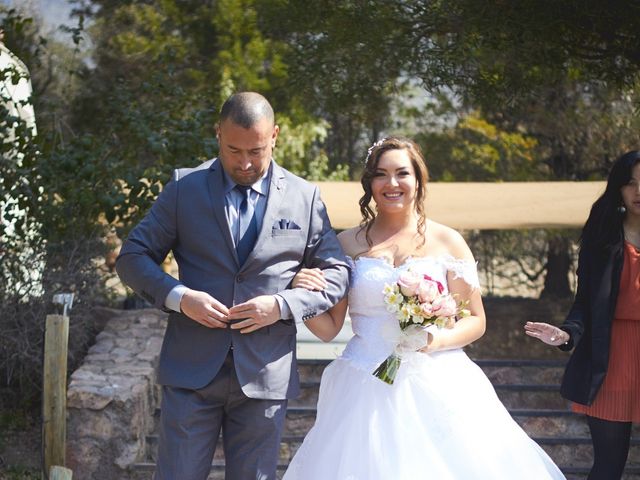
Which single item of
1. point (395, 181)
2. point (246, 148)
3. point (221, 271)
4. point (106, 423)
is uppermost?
point (246, 148)

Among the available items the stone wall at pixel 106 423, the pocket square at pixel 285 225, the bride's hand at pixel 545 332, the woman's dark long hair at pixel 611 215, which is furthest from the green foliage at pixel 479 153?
the pocket square at pixel 285 225

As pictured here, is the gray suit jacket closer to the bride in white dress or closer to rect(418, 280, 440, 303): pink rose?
the bride in white dress

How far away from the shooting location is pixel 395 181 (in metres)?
3.91

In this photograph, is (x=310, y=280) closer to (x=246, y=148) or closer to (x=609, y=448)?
(x=246, y=148)

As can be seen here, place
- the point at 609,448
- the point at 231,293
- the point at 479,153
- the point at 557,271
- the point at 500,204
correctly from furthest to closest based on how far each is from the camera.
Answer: the point at 479,153 < the point at 557,271 < the point at 500,204 < the point at 609,448 < the point at 231,293

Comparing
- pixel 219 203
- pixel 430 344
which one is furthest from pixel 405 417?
pixel 219 203

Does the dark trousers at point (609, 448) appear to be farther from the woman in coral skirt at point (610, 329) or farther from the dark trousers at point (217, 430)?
the dark trousers at point (217, 430)

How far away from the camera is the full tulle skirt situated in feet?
11.9

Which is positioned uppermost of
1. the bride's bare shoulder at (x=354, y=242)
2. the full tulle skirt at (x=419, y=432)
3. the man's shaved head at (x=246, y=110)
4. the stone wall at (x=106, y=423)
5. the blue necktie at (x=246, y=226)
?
the man's shaved head at (x=246, y=110)

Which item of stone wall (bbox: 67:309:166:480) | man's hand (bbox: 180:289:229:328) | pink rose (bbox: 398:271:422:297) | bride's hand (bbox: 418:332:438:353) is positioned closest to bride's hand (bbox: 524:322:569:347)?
bride's hand (bbox: 418:332:438:353)

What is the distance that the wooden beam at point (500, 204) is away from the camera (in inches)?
344

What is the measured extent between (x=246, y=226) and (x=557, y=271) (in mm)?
10170

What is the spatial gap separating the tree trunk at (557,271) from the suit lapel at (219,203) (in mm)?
9768

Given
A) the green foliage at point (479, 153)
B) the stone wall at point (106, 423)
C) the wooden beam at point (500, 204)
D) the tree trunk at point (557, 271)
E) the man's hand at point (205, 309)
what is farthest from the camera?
the green foliage at point (479, 153)
